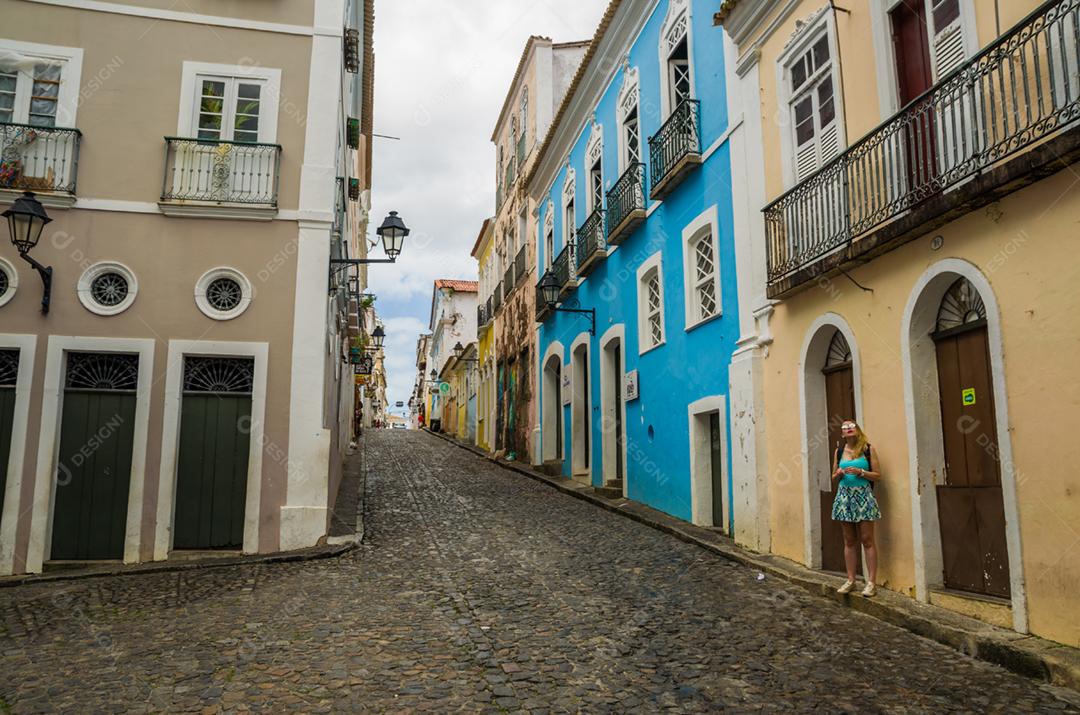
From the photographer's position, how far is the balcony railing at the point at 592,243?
1472 cm

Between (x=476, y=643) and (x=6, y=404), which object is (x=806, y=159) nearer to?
(x=476, y=643)

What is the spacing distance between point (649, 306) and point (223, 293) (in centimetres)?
655

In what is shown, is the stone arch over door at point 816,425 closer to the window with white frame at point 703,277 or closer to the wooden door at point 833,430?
the wooden door at point 833,430

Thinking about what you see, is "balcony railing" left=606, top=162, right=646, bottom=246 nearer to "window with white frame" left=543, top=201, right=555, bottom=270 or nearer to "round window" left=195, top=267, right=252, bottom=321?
"window with white frame" left=543, top=201, right=555, bottom=270

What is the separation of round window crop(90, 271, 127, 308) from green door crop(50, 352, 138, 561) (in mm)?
644

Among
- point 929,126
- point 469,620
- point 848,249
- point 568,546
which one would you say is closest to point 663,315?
point 568,546

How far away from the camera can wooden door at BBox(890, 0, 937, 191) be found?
615 cm

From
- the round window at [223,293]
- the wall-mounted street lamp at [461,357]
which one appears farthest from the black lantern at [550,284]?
the wall-mounted street lamp at [461,357]

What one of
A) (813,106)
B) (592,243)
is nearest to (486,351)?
(592,243)

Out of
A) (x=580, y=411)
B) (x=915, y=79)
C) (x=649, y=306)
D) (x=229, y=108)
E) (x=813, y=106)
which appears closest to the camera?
(x=915, y=79)

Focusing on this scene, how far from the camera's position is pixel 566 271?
1700 cm

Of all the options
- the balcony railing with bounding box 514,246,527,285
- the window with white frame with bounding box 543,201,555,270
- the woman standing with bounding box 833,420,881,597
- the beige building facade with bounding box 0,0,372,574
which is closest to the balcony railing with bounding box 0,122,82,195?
the beige building facade with bounding box 0,0,372,574

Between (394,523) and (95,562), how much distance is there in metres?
3.73

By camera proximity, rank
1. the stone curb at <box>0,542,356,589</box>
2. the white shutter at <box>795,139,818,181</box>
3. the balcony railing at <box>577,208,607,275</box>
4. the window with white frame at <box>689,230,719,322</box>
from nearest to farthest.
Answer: the white shutter at <box>795,139,818,181</box>, the stone curb at <box>0,542,356,589</box>, the window with white frame at <box>689,230,719,322</box>, the balcony railing at <box>577,208,607,275</box>
